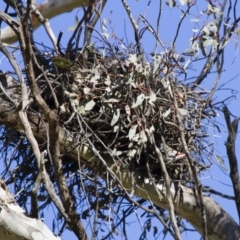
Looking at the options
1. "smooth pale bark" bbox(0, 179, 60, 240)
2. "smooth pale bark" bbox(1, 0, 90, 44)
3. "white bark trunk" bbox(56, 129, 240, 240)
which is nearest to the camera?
"smooth pale bark" bbox(0, 179, 60, 240)

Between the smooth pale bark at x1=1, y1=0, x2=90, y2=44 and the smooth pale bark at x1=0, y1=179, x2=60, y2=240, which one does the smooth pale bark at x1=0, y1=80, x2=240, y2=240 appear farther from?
the smooth pale bark at x1=1, y1=0, x2=90, y2=44

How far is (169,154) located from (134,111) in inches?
9.9

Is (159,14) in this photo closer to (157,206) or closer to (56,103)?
(56,103)

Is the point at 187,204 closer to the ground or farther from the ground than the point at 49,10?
closer to the ground

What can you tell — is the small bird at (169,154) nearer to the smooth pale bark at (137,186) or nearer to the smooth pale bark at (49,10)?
the smooth pale bark at (137,186)

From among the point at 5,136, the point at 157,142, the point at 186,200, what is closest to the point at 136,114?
the point at 157,142

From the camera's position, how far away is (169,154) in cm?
386

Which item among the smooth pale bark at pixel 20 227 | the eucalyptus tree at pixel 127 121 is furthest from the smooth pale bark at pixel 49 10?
the smooth pale bark at pixel 20 227

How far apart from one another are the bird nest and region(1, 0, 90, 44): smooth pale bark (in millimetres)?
1616

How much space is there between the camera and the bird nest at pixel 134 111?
3.83m

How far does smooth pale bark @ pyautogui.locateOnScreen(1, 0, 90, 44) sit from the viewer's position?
5.61 metres

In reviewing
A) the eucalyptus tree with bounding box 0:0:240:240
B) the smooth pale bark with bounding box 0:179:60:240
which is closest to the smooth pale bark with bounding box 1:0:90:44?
the eucalyptus tree with bounding box 0:0:240:240

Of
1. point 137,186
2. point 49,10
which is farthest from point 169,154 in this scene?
point 49,10

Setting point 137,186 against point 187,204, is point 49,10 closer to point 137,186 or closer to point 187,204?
point 137,186
